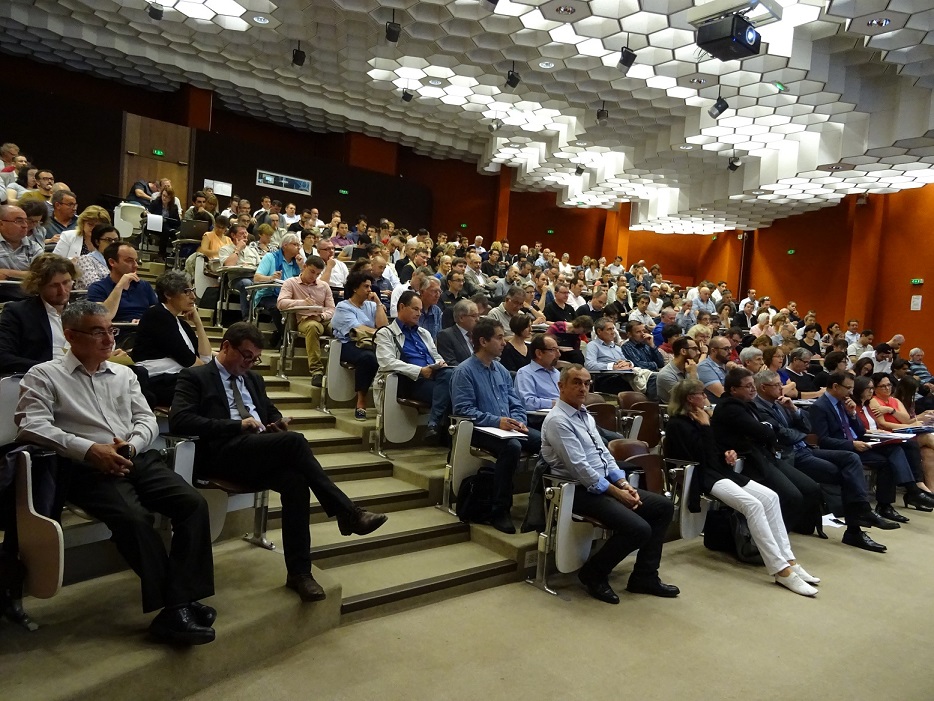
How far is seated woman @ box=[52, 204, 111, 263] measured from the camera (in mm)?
4629

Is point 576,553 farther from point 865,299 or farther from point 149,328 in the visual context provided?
point 865,299

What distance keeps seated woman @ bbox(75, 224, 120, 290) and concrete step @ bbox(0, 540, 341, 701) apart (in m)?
2.28

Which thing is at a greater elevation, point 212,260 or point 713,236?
point 713,236

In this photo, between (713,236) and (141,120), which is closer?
(141,120)

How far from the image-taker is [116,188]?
36.8 feet

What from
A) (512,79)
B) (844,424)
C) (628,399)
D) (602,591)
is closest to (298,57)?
(512,79)

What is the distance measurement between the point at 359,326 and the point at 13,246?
218cm

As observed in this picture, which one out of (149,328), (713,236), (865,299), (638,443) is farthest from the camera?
(713,236)

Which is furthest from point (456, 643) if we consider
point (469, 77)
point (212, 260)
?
point (469, 77)

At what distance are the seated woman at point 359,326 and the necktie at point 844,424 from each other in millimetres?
3761

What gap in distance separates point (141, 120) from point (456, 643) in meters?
11.3

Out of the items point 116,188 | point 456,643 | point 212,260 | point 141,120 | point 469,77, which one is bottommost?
point 456,643

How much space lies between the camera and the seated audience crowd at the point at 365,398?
2.45m

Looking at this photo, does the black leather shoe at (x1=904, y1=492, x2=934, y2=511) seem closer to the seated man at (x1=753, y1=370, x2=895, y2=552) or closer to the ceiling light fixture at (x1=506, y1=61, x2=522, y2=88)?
the seated man at (x1=753, y1=370, x2=895, y2=552)
